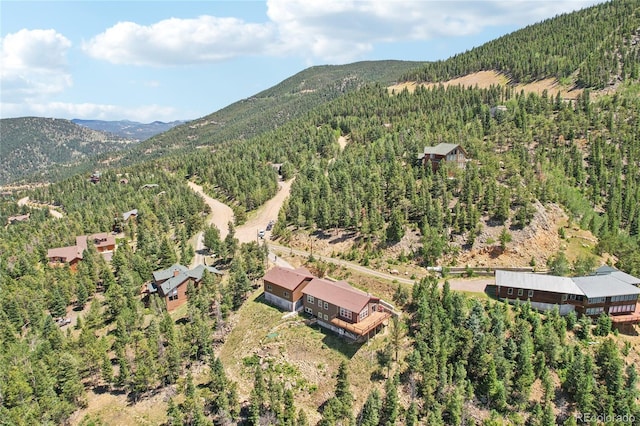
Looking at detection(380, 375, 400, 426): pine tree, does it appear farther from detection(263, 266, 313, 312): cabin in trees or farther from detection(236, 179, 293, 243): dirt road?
detection(236, 179, 293, 243): dirt road

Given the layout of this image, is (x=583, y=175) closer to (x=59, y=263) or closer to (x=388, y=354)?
(x=388, y=354)

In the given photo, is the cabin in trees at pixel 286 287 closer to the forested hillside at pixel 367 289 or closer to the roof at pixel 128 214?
the forested hillside at pixel 367 289

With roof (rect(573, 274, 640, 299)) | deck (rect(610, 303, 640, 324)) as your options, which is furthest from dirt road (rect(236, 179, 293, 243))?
deck (rect(610, 303, 640, 324))

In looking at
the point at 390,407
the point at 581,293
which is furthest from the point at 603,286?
the point at 390,407

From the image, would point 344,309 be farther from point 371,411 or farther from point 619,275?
point 619,275

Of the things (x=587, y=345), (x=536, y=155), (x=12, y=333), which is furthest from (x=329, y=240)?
(x=536, y=155)
